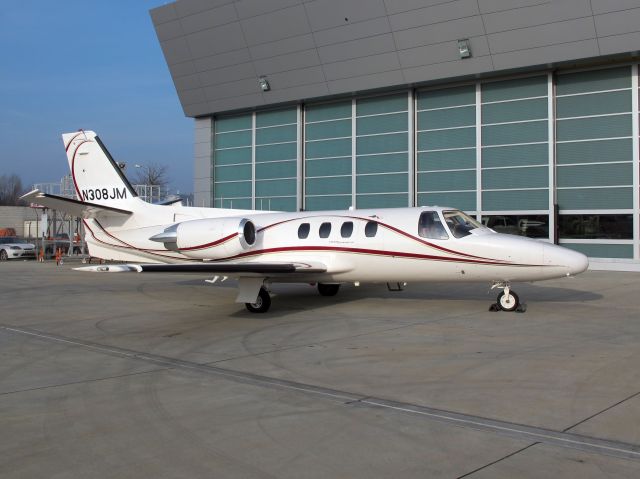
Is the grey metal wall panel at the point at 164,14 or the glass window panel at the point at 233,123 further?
the glass window panel at the point at 233,123

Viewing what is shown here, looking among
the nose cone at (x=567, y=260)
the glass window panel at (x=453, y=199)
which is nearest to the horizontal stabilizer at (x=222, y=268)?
the nose cone at (x=567, y=260)

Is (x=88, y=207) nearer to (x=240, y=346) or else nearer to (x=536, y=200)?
(x=240, y=346)

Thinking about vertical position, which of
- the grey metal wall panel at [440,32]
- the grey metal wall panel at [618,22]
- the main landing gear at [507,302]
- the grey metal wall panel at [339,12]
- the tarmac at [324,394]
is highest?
the grey metal wall panel at [339,12]

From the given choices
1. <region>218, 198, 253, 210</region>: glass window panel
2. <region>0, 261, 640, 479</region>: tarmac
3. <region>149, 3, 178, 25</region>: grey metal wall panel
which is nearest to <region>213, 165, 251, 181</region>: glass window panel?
<region>218, 198, 253, 210</region>: glass window panel

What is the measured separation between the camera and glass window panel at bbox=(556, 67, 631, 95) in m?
24.2

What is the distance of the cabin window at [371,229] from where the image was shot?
45.4 feet

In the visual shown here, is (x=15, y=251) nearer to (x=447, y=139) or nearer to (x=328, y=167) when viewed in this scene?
(x=328, y=167)

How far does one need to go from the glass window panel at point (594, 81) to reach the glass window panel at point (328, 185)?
10765mm

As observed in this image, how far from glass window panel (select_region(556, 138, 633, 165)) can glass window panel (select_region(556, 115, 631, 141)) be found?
28cm

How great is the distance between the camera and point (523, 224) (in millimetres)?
26188

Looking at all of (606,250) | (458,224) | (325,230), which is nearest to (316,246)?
(325,230)

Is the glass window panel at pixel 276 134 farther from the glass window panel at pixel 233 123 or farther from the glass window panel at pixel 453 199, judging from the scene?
the glass window panel at pixel 453 199

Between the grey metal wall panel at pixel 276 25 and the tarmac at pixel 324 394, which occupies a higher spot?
the grey metal wall panel at pixel 276 25

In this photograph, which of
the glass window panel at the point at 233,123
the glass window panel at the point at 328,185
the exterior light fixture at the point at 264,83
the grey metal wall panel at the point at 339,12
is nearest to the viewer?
the grey metal wall panel at the point at 339,12
